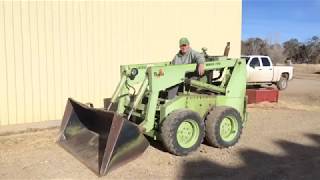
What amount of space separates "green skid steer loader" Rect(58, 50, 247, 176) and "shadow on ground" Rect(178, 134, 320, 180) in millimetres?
643

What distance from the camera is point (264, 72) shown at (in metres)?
23.4

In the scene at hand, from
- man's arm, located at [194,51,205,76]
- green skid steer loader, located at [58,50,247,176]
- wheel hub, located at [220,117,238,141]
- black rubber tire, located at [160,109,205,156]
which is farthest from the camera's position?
wheel hub, located at [220,117,238,141]

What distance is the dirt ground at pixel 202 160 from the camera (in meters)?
7.63

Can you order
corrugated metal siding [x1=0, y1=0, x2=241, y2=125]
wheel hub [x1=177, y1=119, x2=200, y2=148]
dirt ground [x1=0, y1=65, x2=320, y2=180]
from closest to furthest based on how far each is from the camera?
dirt ground [x1=0, y1=65, x2=320, y2=180]
wheel hub [x1=177, y1=119, x2=200, y2=148]
corrugated metal siding [x1=0, y1=0, x2=241, y2=125]

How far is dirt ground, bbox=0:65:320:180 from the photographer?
7633 millimetres

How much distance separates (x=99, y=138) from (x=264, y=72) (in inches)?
642

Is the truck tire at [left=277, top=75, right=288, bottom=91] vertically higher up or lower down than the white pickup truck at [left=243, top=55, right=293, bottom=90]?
lower down

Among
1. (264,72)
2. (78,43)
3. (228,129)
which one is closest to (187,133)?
(228,129)

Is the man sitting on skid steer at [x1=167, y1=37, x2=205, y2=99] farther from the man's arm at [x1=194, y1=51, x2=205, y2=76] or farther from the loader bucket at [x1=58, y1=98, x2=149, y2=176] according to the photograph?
the loader bucket at [x1=58, y1=98, x2=149, y2=176]

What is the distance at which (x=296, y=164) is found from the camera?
27.3ft

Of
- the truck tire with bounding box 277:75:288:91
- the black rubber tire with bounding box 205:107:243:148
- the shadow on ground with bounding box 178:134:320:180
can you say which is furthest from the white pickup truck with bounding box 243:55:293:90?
the shadow on ground with bounding box 178:134:320:180

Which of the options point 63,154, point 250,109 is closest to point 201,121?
point 63,154

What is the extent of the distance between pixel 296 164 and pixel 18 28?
7.12 metres

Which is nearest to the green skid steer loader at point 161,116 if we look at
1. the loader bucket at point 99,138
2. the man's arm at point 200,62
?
the loader bucket at point 99,138
